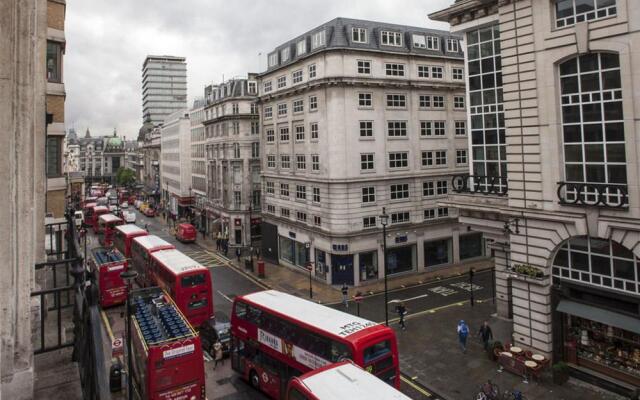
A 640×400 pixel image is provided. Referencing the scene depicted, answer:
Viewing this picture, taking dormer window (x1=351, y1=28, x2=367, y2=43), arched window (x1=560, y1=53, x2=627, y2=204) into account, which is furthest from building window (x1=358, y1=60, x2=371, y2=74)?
arched window (x1=560, y1=53, x2=627, y2=204)

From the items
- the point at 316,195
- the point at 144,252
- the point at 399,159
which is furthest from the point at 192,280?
the point at 399,159

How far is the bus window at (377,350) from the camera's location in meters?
15.4

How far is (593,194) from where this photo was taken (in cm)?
1828

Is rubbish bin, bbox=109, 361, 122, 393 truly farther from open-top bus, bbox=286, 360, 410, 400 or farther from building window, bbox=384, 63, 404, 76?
building window, bbox=384, 63, 404, 76

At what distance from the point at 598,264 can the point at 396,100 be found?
966 inches

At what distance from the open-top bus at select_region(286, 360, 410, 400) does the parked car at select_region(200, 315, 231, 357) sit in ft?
36.1

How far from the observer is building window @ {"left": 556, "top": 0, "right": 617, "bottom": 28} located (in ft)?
57.3

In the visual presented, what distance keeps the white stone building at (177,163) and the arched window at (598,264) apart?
6646 cm

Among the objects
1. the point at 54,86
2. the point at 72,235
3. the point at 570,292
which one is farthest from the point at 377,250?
the point at 72,235

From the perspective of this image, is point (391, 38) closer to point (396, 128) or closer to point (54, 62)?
point (396, 128)

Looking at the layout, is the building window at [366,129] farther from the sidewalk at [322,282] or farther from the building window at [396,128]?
the sidewalk at [322,282]

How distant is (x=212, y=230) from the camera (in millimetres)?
63031

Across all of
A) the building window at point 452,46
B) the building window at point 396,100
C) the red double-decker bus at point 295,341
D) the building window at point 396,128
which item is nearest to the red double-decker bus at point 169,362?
the red double-decker bus at point 295,341

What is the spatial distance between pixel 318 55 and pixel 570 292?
2678 cm
